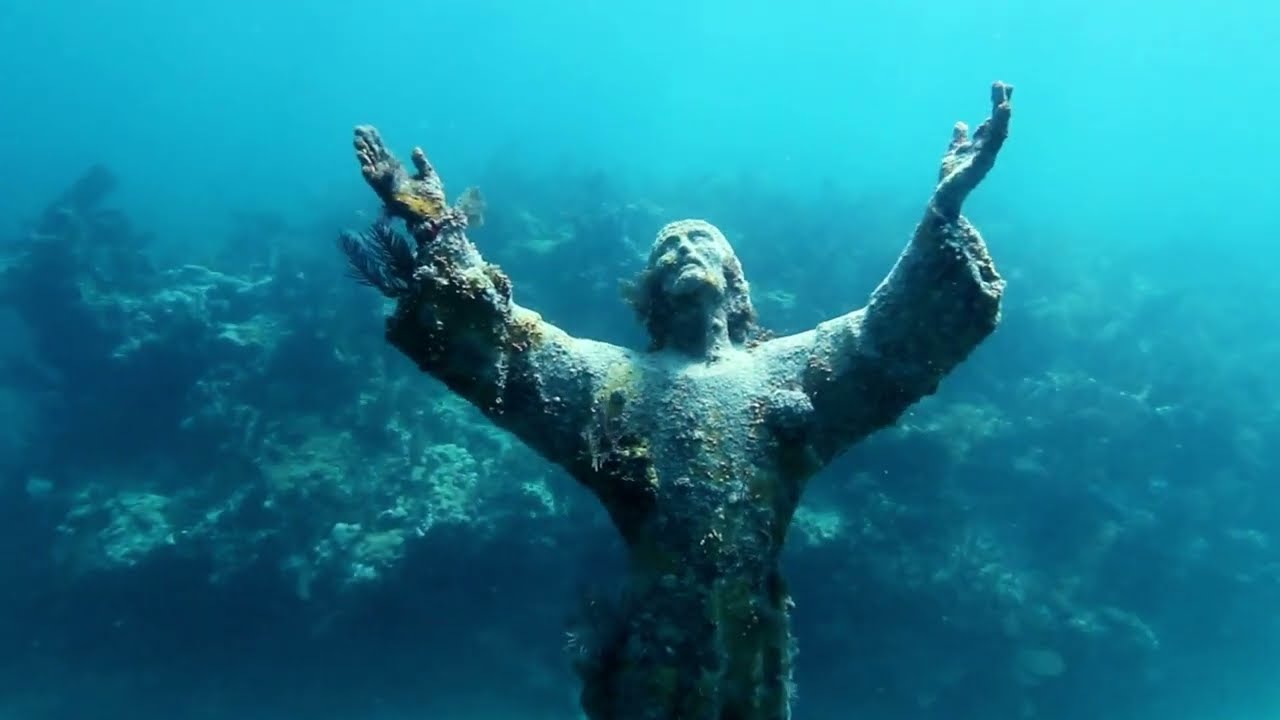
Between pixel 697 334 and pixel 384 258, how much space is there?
4.80ft

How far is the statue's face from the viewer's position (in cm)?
355

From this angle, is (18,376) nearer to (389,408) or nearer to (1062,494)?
(389,408)

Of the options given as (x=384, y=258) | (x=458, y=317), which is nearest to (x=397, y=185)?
(x=384, y=258)

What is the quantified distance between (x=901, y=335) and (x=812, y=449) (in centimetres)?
66

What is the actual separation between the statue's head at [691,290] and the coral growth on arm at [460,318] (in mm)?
479

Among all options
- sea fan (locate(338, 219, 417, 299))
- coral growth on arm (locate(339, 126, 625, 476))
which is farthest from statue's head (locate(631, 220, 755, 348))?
sea fan (locate(338, 219, 417, 299))

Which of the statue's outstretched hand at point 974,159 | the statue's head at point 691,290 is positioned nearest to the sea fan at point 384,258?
the statue's head at point 691,290

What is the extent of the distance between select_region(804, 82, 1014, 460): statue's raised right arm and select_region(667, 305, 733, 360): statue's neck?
47 centimetres

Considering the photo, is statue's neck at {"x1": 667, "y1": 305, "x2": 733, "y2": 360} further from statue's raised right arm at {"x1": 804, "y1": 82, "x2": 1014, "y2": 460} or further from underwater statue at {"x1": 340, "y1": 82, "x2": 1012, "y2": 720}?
statue's raised right arm at {"x1": 804, "y1": 82, "x2": 1014, "y2": 460}

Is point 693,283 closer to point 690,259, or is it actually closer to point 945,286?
point 690,259

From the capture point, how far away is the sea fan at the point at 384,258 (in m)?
3.12

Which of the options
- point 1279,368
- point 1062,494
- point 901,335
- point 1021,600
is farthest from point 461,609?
point 1279,368

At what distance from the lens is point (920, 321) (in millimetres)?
3312

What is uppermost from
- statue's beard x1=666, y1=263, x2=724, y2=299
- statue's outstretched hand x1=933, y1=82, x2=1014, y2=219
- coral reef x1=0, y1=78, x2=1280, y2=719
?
coral reef x1=0, y1=78, x2=1280, y2=719
